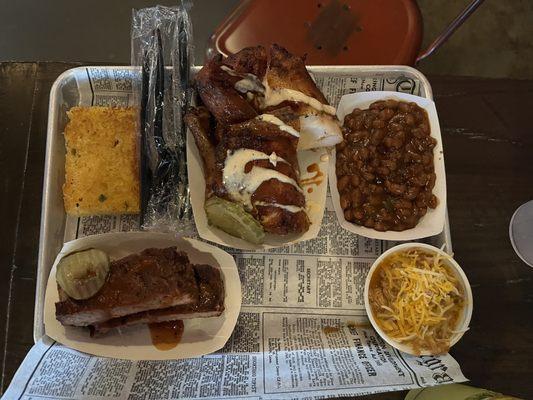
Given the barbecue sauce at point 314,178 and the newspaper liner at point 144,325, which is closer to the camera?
the newspaper liner at point 144,325

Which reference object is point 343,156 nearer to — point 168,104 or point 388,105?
point 388,105

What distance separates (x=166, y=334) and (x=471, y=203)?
1332mm

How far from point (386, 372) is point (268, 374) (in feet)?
1.32

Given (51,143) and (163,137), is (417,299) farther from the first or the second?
(51,143)

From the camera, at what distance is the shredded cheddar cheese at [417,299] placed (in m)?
1.82

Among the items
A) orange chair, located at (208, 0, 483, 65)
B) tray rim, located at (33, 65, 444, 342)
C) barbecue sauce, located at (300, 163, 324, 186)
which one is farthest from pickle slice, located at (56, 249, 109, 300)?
orange chair, located at (208, 0, 483, 65)

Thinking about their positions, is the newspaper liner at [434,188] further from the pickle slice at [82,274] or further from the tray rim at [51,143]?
the pickle slice at [82,274]

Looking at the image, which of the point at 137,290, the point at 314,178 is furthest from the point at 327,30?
the point at 137,290

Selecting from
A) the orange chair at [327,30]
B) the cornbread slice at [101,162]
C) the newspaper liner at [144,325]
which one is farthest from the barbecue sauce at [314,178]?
the cornbread slice at [101,162]

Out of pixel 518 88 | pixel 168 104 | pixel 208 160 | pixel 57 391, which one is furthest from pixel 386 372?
pixel 518 88

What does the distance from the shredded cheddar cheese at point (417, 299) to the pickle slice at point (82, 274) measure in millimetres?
959

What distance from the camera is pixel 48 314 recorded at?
5.78 feet

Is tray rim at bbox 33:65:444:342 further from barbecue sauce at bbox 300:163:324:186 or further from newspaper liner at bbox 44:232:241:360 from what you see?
barbecue sauce at bbox 300:163:324:186

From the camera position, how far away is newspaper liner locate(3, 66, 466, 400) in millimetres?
1672
